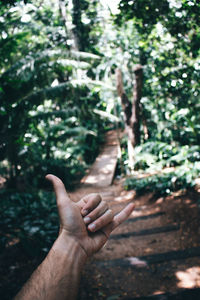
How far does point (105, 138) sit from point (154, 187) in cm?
Result: 568

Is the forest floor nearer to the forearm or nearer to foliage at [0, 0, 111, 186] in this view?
the forearm

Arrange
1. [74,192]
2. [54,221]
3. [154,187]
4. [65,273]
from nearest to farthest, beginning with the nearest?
[65,273]
[54,221]
[154,187]
[74,192]

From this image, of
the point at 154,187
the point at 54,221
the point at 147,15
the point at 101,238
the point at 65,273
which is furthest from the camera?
the point at 154,187

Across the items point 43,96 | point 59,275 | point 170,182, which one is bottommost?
point 170,182

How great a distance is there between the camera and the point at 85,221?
1261 millimetres

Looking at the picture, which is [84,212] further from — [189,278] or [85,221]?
[189,278]

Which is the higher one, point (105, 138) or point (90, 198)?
point (90, 198)

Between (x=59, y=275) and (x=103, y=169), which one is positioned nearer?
(x=59, y=275)

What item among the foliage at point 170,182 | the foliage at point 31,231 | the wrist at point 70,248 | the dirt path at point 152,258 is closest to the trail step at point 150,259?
the dirt path at point 152,258

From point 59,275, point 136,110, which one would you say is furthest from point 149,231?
point 136,110

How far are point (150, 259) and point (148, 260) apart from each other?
0.10ft

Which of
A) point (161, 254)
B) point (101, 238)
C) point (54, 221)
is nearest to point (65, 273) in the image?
point (101, 238)

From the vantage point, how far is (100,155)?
8.67m

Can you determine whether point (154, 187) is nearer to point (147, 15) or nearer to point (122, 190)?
point (122, 190)
